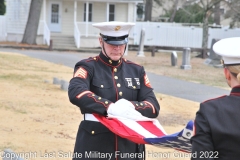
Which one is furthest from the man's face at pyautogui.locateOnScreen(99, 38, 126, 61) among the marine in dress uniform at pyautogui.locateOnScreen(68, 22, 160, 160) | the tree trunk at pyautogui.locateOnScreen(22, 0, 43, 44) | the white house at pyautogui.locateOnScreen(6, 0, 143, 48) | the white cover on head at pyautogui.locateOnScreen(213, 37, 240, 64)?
the white house at pyautogui.locateOnScreen(6, 0, 143, 48)

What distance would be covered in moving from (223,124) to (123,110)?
121 centimetres

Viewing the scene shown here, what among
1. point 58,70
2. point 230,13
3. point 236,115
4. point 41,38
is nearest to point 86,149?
point 236,115

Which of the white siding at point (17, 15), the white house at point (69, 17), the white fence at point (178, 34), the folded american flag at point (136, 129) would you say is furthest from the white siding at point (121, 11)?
the folded american flag at point (136, 129)

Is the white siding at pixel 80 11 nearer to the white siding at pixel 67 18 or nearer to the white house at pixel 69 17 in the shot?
the white house at pixel 69 17

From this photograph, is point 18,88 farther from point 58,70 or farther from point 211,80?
point 211,80

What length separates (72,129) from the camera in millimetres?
9508

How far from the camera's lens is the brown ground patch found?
8.23 m

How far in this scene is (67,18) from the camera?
36531mm

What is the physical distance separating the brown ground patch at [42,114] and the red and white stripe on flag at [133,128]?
3690 millimetres

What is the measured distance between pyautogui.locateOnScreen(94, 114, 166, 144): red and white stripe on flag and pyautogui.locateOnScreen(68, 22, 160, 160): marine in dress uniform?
2.8 inches

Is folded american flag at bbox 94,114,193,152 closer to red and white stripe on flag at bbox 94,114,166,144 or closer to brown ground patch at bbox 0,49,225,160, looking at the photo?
red and white stripe on flag at bbox 94,114,166,144

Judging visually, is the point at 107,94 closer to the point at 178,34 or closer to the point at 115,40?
the point at 115,40

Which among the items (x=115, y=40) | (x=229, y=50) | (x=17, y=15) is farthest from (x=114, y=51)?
(x=17, y=15)

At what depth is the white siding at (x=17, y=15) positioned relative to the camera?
1455 inches
